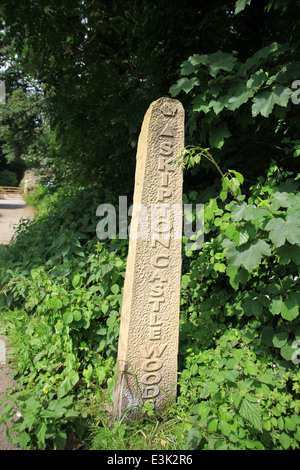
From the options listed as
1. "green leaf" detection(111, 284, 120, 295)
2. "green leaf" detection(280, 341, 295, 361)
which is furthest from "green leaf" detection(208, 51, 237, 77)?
"green leaf" detection(280, 341, 295, 361)

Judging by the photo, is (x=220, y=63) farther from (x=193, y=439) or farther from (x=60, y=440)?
(x=60, y=440)

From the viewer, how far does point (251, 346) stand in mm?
2121

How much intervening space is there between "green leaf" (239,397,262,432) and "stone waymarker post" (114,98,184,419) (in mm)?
580

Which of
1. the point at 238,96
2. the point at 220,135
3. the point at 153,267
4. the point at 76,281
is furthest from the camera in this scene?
the point at 76,281

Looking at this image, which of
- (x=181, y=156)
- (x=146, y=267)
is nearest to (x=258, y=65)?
(x=181, y=156)

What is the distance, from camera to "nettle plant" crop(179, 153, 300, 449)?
162 cm

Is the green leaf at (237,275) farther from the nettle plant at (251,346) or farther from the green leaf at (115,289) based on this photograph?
the green leaf at (115,289)

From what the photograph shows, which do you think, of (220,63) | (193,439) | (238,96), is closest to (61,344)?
(193,439)

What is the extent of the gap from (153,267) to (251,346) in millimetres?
939

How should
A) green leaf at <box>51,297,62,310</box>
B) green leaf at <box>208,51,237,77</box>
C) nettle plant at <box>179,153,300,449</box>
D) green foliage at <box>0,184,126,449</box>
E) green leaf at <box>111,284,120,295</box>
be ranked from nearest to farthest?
1. nettle plant at <box>179,153,300,449</box>
2. green foliage at <box>0,184,126,449</box>
3. green leaf at <box>208,51,237,77</box>
4. green leaf at <box>51,297,62,310</box>
5. green leaf at <box>111,284,120,295</box>

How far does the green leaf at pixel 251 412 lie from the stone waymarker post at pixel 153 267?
0.58 meters

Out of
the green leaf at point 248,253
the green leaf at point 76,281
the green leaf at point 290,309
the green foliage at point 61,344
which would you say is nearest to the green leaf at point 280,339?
the green leaf at point 290,309

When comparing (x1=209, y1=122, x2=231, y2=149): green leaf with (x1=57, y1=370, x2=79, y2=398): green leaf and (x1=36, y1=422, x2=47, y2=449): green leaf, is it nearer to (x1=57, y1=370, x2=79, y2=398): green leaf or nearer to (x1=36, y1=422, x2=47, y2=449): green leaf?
(x1=57, y1=370, x2=79, y2=398): green leaf

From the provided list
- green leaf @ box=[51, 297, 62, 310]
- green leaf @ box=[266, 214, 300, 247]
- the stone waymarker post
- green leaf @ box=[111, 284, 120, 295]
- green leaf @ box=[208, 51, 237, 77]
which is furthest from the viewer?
green leaf @ box=[111, 284, 120, 295]
